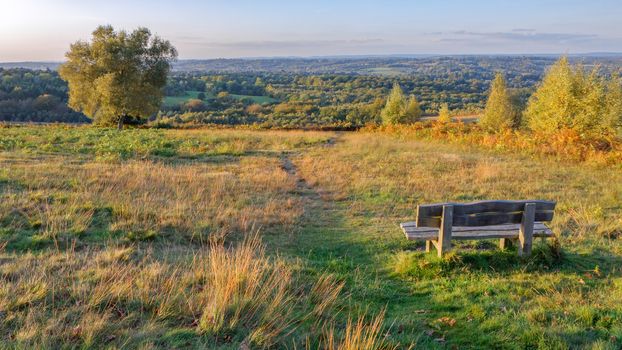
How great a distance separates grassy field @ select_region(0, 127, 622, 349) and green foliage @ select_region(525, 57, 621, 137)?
46.8ft

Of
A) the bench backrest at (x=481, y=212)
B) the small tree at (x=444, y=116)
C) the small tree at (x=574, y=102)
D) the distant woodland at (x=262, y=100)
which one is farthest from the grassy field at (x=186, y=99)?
the bench backrest at (x=481, y=212)

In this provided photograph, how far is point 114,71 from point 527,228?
32.1 metres

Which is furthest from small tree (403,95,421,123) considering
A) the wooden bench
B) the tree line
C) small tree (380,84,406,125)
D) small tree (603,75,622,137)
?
the wooden bench

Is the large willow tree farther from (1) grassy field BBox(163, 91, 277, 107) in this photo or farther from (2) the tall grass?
(1) grassy field BBox(163, 91, 277, 107)

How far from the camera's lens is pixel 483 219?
20.6 ft

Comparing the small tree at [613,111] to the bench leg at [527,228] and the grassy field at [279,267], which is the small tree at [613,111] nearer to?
the grassy field at [279,267]

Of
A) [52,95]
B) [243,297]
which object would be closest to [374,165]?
[243,297]

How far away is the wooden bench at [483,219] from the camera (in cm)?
621

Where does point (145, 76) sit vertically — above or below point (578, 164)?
above

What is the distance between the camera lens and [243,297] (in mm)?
4465

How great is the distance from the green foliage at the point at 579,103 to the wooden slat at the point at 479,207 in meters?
20.8

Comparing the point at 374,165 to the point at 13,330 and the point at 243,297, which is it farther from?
the point at 13,330

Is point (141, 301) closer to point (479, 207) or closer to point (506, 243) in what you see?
point (479, 207)

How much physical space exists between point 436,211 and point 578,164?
13.1 m
